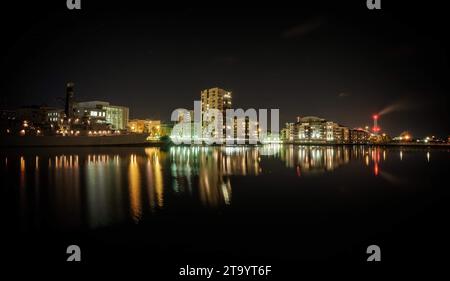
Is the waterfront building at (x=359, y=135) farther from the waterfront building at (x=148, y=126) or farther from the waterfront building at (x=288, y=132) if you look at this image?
the waterfront building at (x=148, y=126)

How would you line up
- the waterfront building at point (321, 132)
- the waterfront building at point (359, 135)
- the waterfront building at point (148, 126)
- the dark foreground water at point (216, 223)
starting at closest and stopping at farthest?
the dark foreground water at point (216, 223) → the waterfront building at point (148, 126) → the waterfront building at point (321, 132) → the waterfront building at point (359, 135)

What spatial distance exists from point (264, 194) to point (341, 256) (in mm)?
6477

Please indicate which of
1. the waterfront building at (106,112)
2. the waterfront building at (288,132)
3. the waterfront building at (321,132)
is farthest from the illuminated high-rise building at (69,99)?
the waterfront building at (288,132)

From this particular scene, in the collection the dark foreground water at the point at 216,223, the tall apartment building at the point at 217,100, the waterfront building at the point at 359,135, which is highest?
the tall apartment building at the point at 217,100

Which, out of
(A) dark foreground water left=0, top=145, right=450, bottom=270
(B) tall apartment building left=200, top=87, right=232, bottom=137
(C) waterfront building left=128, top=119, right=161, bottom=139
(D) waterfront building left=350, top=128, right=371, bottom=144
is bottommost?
(A) dark foreground water left=0, top=145, right=450, bottom=270

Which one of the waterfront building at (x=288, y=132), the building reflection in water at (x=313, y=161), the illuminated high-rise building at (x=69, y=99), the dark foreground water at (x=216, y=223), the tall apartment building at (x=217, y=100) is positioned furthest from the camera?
the waterfront building at (x=288, y=132)

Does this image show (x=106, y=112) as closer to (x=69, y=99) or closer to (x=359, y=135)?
(x=69, y=99)

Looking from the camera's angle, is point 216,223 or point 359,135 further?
point 359,135

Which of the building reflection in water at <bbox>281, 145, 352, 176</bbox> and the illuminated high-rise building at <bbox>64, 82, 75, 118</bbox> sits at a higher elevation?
the illuminated high-rise building at <bbox>64, 82, 75, 118</bbox>

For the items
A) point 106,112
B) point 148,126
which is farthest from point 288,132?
point 106,112

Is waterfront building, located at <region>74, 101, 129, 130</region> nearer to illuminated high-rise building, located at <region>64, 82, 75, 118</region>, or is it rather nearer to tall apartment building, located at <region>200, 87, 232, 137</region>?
illuminated high-rise building, located at <region>64, 82, 75, 118</region>

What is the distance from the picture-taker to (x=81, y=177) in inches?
652

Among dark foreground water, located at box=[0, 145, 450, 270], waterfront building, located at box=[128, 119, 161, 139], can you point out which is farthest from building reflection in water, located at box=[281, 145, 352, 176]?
waterfront building, located at box=[128, 119, 161, 139]

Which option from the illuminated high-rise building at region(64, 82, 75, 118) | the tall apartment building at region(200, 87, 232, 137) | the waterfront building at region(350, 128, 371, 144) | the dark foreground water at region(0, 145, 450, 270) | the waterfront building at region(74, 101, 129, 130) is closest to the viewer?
the dark foreground water at region(0, 145, 450, 270)
